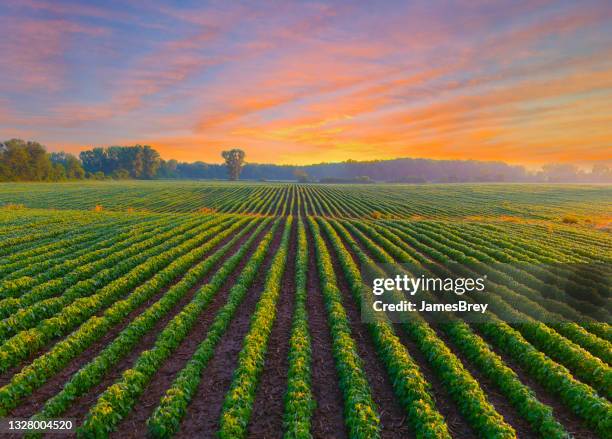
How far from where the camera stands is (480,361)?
10.3m

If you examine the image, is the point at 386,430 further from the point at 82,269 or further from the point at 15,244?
the point at 15,244

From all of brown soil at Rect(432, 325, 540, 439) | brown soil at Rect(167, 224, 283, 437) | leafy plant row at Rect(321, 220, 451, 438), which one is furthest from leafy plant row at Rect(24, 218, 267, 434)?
brown soil at Rect(432, 325, 540, 439)

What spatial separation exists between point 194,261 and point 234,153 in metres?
178

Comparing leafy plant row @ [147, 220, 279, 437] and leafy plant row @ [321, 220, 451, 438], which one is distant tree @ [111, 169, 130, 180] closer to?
leafy plant row @ [147, 220, 279, 437]

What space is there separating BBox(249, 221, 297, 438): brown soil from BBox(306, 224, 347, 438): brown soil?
0.96 meters

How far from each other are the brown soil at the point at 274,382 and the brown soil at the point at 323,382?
0.96m

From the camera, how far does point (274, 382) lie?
9.62 metres

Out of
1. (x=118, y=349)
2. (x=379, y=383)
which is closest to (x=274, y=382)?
(x=379, y=383)

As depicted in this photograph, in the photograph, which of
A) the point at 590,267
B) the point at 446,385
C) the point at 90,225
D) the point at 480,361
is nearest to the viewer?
the point at 446,385

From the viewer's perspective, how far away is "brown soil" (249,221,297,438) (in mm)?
7958

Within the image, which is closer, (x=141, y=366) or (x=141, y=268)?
(x=141, y=366)

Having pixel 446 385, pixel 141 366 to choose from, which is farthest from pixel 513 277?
pixel 141 366

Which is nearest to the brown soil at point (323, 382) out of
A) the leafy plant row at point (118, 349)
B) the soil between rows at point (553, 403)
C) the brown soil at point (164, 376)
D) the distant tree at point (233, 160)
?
the brown soil at point (164, 376)

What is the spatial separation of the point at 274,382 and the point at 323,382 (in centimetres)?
154
